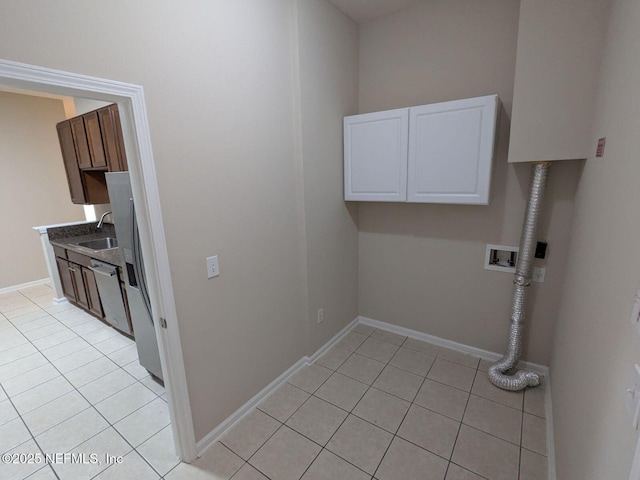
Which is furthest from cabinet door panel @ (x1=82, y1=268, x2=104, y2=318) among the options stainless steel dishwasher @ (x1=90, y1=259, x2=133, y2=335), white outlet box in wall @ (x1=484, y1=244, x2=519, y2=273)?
white outlet box in wall @ (x1=484, y1=244, x2=519, y2=273)

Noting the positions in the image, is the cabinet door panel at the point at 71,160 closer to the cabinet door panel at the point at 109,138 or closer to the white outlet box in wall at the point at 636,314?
the cabinet door panel at the point at 109,138

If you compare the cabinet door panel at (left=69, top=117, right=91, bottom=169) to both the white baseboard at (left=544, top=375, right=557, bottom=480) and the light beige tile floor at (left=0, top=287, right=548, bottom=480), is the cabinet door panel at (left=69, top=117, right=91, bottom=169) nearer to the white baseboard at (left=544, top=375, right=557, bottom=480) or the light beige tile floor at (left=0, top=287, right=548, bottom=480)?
the light beige tile floor at (left=0, top=287, right=548, bottom=480)

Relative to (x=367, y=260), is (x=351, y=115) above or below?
above

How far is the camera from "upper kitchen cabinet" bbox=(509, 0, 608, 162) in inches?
63.5

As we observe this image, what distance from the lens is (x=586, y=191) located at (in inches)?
64.6

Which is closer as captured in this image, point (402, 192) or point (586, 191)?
point (586, 191)

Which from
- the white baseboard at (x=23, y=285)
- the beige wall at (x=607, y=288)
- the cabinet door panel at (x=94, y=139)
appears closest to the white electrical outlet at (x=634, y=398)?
the beige wall at (x=607, y=288)

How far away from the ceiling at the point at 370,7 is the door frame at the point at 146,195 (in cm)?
187

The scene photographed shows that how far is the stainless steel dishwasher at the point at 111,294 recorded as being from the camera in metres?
2.77

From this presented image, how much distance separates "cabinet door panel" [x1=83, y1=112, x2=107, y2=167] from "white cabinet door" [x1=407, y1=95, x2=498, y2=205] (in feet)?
9.27

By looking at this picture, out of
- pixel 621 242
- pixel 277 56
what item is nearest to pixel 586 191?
pixel 621 242

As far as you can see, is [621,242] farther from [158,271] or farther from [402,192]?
[158,271]

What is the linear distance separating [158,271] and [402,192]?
1851 millimetres

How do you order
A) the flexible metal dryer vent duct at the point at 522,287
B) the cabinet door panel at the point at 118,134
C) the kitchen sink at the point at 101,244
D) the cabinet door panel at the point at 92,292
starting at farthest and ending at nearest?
1. the kitchen sink at the point at 101,244
2. the cabinet door panel at the point at 92,292
3. the cabinet door panel at the point at 118,134
4. the flexible metal dryer vent duct at the point at 522,287
